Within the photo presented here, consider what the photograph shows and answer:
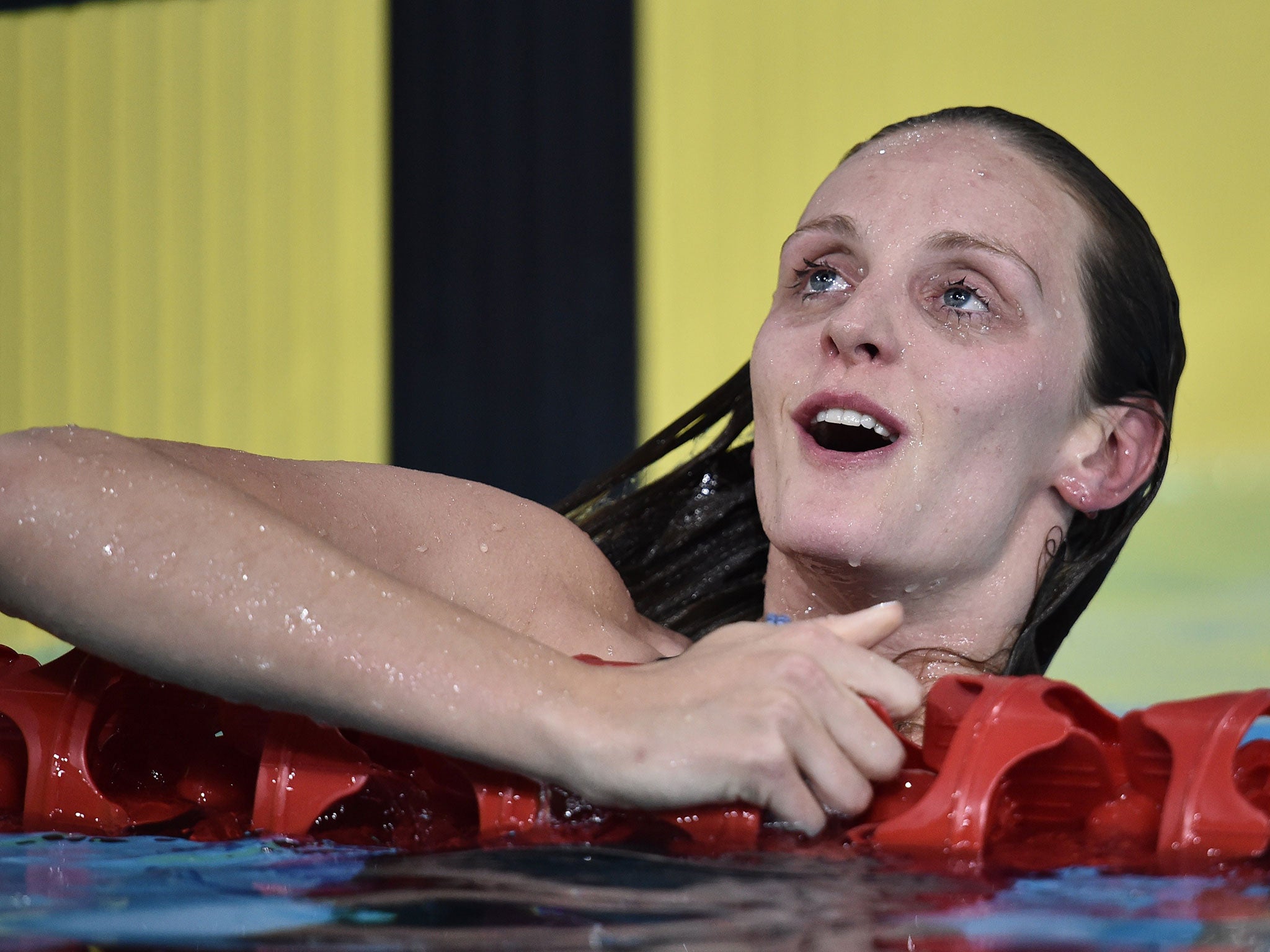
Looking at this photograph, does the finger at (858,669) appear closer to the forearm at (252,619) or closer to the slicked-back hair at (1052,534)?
the forearm at (252,619)

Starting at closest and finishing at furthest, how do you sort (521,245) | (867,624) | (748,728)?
(748,728) → (867,624) → (521,245)

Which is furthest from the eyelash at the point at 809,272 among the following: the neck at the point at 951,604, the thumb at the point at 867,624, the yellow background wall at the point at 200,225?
the yellow background wall at the point at 200,225

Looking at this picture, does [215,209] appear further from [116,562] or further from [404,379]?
[116,562]

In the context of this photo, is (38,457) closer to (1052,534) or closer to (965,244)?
(965,244)

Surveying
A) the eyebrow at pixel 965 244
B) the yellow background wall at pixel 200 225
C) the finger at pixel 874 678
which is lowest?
the finger at pixel 874 678

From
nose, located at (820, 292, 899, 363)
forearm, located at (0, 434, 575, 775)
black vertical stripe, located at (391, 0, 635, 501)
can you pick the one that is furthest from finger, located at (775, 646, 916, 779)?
black vertical stripe, located at (391, 0, 635, 501)

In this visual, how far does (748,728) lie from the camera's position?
117cm

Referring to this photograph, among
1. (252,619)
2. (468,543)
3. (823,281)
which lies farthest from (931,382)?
(252,619)

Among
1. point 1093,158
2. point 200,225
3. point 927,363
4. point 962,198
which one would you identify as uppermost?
point 1093,158

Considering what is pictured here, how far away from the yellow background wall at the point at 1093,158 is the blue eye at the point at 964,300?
156 inches

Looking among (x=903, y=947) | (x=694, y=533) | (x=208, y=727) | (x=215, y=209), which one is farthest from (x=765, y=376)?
(x=215, y=209)

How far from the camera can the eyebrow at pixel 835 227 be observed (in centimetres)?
183

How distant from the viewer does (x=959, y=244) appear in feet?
5.80

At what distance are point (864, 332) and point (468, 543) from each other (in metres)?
0.56
